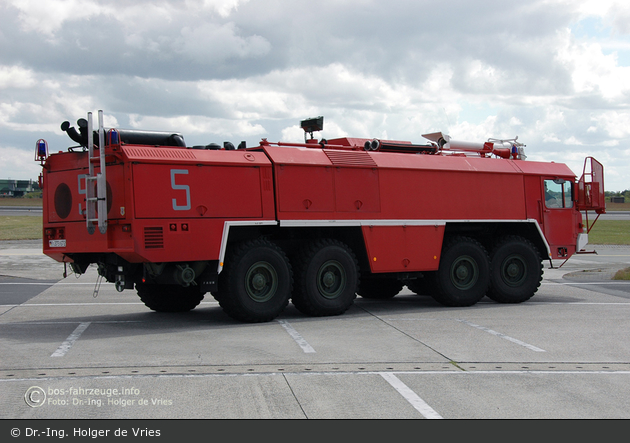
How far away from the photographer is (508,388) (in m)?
6.79

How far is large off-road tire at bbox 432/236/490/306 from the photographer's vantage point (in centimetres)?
1303

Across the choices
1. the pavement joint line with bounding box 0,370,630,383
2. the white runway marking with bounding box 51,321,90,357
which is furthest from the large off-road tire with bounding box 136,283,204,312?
the pavement joint line with bounding box 0,370,630,383

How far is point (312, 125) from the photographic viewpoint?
1277cm

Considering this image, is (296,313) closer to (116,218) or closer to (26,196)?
(116,218)

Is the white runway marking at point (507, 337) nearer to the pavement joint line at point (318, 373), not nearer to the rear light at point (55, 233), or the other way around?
the pavement joint line at point (318, 373)

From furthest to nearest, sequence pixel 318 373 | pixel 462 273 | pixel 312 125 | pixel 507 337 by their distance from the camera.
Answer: pixel 462 273 < pixel 312 125 < pixel 507 337 < pixel 318 373

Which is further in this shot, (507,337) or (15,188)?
(15,188)

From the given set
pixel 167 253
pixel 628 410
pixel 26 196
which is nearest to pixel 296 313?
pixel 167 253

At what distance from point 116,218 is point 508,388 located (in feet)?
19.1

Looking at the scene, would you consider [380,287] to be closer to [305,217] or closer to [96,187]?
[305,217]

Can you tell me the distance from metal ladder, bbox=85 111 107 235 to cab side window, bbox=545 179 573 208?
349 inches

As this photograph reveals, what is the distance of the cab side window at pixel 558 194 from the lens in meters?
14.5

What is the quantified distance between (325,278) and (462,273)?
3039 millimetres

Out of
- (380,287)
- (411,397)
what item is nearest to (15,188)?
(380,287)
